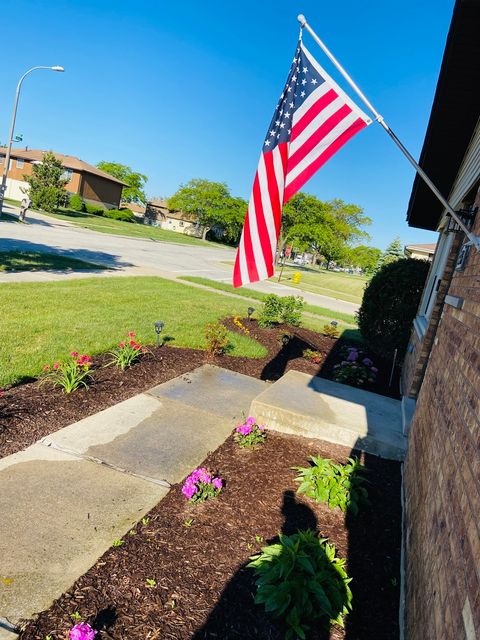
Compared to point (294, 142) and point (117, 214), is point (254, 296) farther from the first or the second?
point (117, 214)

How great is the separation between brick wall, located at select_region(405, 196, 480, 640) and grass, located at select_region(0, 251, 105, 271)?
1154 cm

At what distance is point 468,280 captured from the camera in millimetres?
3447

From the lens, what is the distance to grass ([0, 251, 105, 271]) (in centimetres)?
1243

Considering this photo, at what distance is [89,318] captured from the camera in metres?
8.57

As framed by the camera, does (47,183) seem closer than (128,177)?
Yes

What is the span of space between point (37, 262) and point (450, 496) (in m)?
14.0

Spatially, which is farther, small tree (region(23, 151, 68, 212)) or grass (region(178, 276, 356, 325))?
small tree (region(23, 151, 68, 212))

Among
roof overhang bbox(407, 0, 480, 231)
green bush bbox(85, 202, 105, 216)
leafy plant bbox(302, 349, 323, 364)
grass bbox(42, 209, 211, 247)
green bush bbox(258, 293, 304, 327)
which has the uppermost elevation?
roof overhang bbox(407, 0, 480, 231)

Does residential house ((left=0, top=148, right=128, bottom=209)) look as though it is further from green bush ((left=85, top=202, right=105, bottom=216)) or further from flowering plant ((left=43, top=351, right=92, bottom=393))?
flowering plant ((left=43, top=351, right=92, bottom=393))

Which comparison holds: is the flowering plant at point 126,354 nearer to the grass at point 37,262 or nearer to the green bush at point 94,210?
the grass at point 37,262

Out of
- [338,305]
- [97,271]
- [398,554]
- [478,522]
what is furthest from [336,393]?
[338,305]

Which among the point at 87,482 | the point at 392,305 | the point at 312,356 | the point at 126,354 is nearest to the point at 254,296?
the point at 392,305

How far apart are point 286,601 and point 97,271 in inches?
540

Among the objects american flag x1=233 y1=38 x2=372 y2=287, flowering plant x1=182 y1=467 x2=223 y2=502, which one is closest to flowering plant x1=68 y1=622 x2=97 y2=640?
flowering plant x1=182 y1=467 x2=223 y2=502
